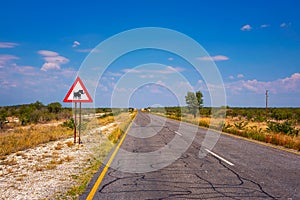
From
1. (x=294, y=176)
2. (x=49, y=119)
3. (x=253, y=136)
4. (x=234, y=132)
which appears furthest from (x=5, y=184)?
(x=49, y=119)

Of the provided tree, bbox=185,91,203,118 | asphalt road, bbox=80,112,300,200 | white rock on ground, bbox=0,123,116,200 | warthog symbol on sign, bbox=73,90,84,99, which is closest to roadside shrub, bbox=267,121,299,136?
asphalt road, bbox=80,112,300,200

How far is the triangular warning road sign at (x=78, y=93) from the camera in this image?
15196mm

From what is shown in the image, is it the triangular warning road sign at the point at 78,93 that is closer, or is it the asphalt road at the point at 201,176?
the asphalt road at the point at 201,176

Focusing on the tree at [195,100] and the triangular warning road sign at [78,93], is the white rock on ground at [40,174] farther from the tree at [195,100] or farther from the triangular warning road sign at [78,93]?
the tree at [195,100]

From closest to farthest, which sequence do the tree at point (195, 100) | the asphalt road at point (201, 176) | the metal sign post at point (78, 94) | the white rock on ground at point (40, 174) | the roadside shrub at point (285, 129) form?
1. the asphalt road at point (201, 176)
2. the white rock on ground at point (40, 174)
3. the metal sign post at point (78, 94)
4. the roadside shrub at point (285, 129)
5. the tree at point (195, 100)

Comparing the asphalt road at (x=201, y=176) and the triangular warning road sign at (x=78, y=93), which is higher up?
the triangular warning road sign at (x=78, y=93)

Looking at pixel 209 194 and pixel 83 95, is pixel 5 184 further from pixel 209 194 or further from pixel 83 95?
pixel 83 95

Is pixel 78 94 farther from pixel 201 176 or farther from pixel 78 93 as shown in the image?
pixel 201 176

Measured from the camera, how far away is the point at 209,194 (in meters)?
6.27

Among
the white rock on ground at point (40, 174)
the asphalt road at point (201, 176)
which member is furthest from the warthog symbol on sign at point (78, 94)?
the asphalt road at point (201, 176)

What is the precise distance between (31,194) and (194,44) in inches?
817

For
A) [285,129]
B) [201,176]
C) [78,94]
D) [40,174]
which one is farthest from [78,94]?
[285,129]

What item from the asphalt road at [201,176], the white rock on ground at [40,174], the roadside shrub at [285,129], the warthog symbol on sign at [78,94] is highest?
the warthog symbol on sign at [78,94]

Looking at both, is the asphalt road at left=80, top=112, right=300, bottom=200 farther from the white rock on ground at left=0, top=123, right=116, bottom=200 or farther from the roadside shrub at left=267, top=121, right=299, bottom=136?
the roadside shrub at left=267, top=121, right=299, bottom=136
